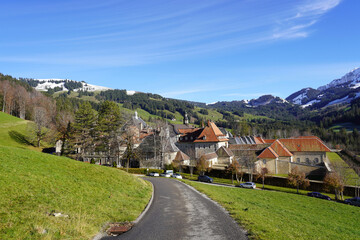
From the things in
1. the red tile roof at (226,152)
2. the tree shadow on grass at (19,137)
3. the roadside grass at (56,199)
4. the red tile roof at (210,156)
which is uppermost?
the tree shadow on grass at (19,137)

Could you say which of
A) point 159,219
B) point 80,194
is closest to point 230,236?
point 159,219

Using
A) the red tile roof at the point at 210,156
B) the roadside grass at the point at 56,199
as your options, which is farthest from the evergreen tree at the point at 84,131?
the roadside grass at the point at 56,199

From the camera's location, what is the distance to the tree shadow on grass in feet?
226

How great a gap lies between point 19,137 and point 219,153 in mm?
67045

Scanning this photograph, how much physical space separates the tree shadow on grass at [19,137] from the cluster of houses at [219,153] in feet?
74.4

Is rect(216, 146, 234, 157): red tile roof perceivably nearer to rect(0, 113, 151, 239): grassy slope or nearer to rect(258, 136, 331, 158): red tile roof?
rect(258, 136, 331, 158): red tile roof

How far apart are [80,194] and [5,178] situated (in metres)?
5.20

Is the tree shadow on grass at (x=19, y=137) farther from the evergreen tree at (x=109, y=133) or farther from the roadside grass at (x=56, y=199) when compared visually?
the roadside grass at (x=56, y=199)

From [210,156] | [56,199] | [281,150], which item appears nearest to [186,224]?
[56,199]

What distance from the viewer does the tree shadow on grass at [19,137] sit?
2717 inches

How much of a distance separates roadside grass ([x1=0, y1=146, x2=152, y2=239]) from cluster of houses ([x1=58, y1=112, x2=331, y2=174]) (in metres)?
39.9

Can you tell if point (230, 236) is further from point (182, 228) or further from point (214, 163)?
point (214, 163)

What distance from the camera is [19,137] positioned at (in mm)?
70875

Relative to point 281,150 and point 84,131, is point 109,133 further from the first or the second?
point 281,150
